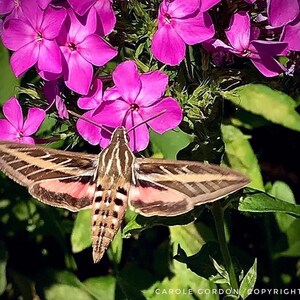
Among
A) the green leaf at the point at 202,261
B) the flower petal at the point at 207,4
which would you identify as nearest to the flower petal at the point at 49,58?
the flower petal at the point at 207,4

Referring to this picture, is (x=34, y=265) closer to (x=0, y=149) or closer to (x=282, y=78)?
(x=0, y=149)

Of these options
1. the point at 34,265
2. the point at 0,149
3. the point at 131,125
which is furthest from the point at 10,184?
the point at 131,125

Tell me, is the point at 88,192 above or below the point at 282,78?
below

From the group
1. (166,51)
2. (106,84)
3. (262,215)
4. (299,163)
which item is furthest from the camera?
(299,163)

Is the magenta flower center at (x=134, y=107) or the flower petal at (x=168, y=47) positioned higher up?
the flower petal at (x=168, y=47)

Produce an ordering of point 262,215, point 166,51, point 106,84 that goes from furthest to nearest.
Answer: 1. point 262,215
2. point 106,84
3. point 166,51

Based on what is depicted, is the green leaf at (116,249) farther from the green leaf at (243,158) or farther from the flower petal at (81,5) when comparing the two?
the flower petal at (81,5)

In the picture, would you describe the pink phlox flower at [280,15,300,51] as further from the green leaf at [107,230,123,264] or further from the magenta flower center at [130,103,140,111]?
the green leaf at [107,230,123,264]
